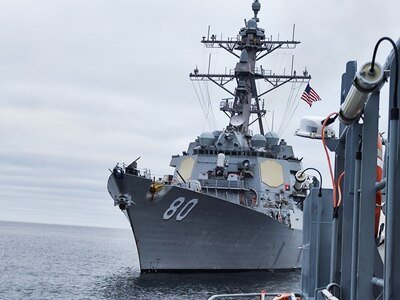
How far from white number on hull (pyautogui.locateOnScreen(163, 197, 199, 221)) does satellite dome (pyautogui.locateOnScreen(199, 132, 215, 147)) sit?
696cm

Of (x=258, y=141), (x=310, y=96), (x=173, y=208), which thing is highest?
(x=258, y=141)

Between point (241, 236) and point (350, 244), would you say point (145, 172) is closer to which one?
point (241, 236)

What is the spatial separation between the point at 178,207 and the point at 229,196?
5.14 meters

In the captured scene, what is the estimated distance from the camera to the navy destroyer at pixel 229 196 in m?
24.8

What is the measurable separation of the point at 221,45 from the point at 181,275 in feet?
41.0

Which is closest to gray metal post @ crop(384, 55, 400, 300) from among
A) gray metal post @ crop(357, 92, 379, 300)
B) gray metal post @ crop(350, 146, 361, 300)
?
gray metal post @ crop(357, 92, 379, 300)

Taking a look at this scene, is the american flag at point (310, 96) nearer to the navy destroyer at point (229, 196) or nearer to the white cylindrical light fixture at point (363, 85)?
the navy destroyer at point (229, 196)

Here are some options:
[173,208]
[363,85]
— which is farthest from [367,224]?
[173,208]

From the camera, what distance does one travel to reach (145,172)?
25016 mm

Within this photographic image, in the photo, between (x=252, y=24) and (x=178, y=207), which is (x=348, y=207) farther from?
(x=252, y=24)

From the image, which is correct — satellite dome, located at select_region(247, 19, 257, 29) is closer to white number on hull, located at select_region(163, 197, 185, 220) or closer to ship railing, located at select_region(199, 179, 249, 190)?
ship railing, located at select_region(199, 179, 249, 190)

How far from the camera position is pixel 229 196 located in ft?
97.4

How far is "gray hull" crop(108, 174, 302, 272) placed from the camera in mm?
24609

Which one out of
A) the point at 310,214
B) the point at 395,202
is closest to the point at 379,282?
the point at 395,202
